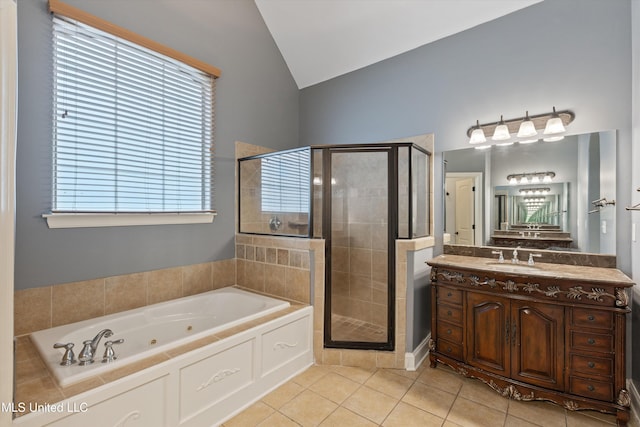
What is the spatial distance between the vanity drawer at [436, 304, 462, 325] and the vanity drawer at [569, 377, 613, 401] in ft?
2.27

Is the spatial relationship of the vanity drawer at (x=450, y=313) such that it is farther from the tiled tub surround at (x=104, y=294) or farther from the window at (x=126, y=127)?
the window at (x=126, y=127)

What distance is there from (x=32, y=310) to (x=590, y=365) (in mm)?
3497

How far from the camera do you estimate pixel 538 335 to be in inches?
76.2

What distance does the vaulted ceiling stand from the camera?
261 cm

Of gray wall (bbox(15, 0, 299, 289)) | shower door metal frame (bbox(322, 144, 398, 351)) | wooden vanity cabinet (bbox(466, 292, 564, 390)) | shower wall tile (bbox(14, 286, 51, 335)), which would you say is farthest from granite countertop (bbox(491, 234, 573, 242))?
shower wall tile (bbox(14, 286, 51, 335))

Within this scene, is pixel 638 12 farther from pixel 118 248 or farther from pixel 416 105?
pixel 118 248

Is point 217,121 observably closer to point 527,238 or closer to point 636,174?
point 527,238

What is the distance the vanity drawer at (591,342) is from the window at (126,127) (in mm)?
2945

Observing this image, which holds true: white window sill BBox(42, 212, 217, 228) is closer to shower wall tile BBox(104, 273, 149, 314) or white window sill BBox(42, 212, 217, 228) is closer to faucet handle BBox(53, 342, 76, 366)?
shower wall tile BBox(104, 273, 149, 314)

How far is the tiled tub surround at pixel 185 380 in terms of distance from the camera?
1.31m

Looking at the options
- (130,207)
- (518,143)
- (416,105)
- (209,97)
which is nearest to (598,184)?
(518,143)

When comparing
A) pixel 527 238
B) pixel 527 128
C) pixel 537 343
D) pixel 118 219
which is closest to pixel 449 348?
pixel 537 343

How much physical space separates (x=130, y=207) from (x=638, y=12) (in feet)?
12.4

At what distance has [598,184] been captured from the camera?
218cm
